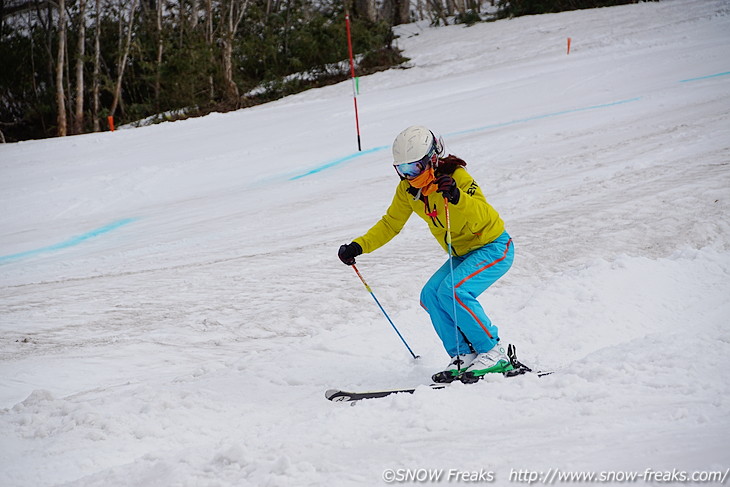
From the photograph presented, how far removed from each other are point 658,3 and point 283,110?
15.6m

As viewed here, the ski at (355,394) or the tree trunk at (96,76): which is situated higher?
the tree trunk at (96,76)

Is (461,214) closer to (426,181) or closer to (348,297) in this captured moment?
(426,181)

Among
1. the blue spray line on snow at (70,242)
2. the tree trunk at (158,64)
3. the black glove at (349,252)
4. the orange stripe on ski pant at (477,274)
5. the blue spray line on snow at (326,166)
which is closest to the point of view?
the orange stripe on ski pant at (477,274)

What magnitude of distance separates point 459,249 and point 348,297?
215cm

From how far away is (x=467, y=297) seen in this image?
437 centimetres

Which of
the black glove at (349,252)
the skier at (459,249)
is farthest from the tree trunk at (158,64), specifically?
the skier at (459,249)

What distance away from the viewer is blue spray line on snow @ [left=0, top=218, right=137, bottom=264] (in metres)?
9.02

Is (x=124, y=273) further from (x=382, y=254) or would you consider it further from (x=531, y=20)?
(x=531, y=20)

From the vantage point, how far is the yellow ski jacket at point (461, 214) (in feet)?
14.4

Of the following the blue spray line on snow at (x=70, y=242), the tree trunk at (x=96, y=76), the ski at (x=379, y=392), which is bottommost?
the ski at (x=379, y=392)

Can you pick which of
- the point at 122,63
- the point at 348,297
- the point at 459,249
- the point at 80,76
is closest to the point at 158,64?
the point at 122,63

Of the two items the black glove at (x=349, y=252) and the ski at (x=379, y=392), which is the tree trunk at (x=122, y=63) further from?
the ski at (x=379, y=392)

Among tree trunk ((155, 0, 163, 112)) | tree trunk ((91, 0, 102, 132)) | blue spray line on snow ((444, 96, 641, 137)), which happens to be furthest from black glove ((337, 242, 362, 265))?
tree trunk ((155, 0, 163, 112))

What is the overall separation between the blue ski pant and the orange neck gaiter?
567 millimetres
